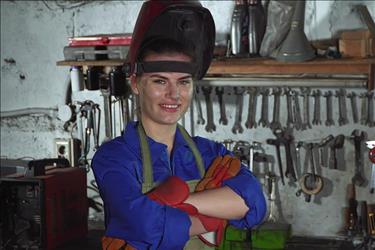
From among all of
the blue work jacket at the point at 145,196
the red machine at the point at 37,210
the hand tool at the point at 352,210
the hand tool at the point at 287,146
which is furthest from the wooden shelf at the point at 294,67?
the blue work jacket at the point at 145,196

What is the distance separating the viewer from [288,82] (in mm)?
Answer: 2400

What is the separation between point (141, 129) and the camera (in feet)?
4.96

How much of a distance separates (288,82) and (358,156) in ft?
1.35

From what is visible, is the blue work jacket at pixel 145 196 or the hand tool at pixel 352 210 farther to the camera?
the hand tool at pixel 352 210

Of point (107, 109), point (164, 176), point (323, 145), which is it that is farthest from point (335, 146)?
point (164, 176)

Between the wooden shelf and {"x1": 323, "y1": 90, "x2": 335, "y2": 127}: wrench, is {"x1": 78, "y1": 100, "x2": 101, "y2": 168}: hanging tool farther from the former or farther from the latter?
{"x1": 323, "y1": 90, "x2": 335, "y2": 127}: wrench

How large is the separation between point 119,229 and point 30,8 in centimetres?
169

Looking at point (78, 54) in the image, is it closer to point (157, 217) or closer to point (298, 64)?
point (298, 64)

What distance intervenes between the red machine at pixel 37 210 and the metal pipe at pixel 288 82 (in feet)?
2.39

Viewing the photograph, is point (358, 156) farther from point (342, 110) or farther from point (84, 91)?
point (84, 91)

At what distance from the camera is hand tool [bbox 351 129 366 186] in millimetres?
2369

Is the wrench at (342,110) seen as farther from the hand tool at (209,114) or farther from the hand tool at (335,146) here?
the hand tool at (209,114)

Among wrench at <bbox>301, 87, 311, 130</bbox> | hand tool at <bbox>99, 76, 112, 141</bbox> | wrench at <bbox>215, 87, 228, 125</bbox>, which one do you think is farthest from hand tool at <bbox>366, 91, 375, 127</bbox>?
hand tool at <bbox>99, 76, 112, 141</bbox>

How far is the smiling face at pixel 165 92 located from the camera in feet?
4.66
